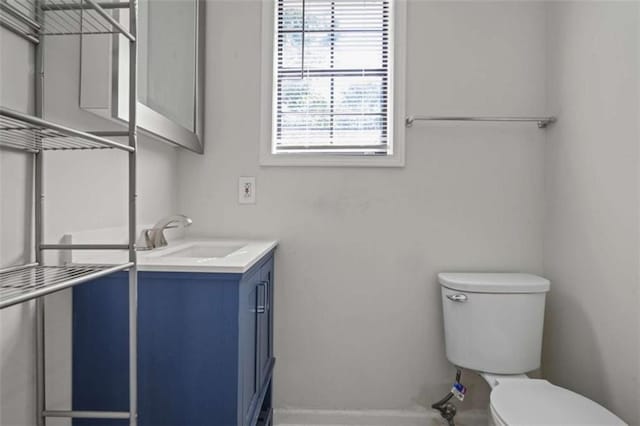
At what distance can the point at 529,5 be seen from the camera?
1769 millimetres

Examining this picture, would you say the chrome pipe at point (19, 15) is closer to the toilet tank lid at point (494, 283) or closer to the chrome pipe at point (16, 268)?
the chrome pipe at point (16, 268)

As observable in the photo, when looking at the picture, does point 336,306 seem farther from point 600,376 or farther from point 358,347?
point 600,376

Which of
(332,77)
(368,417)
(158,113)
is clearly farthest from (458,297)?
(158,113)

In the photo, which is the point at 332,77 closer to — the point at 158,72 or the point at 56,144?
the point at 158,72

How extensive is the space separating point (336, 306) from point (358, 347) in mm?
222

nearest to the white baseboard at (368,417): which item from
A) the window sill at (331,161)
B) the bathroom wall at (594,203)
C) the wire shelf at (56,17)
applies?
the bathroom wall at (594,203)

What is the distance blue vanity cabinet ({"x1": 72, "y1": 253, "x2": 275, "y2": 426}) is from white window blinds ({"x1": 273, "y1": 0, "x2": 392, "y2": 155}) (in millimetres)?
967

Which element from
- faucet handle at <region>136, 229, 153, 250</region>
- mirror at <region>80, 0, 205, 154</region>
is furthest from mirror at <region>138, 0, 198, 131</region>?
faucet handle at <region>136, 229, 153, 250</region>

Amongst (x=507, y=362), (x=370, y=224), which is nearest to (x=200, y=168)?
(x=370, y=224)

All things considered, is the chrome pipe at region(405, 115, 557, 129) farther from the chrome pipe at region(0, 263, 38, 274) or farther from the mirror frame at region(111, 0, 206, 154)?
the chrome pipe at region(0, 263, 38, 274)

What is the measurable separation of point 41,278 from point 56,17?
65cm

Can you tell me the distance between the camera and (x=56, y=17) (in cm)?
94

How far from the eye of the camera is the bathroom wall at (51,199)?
33.4 inches

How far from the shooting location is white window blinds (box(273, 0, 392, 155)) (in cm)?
183
